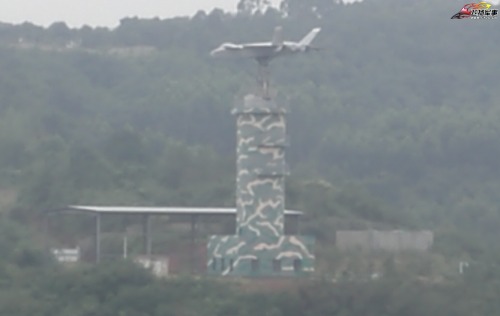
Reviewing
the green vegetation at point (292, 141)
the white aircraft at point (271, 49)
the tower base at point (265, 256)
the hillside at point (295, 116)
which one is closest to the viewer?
the green vegetation at point (292, 141)

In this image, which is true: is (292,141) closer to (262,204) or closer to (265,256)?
(262,204)

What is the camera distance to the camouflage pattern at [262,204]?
58625 mm

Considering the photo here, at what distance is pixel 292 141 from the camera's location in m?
101

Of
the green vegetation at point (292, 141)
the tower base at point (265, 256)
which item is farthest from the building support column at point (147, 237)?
the green vegetation at point (292, 141)

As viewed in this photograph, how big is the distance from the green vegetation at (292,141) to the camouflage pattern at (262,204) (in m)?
1.17

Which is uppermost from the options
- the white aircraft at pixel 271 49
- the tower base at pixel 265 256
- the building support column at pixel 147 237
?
the white aircraft at pixel 271 49

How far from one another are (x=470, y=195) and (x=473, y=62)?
27978 mm

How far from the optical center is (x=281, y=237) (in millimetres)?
58812

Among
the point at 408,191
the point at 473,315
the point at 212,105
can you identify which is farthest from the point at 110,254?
the point at 212,105

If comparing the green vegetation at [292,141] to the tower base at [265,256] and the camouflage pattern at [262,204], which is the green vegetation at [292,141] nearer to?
the tower base at [265,256]

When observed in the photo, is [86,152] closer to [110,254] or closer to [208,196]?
[208,196]

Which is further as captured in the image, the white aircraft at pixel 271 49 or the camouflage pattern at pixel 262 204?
the camouflage pattern at pixel 262 204

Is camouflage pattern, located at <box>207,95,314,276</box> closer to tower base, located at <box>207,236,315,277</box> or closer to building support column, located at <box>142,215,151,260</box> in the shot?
tower base, located at <box>207,236,315,277</box>

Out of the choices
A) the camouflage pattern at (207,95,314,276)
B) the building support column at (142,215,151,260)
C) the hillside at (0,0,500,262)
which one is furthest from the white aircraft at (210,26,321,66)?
the hillside at (0,0,500,262)
